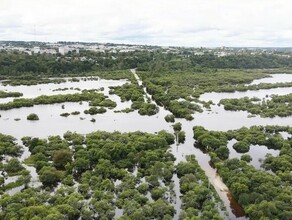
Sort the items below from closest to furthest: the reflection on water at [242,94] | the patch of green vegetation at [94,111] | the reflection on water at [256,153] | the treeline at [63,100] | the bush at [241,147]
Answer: the reflection on water at [256,153] < the bush at [241,147] < the patch of green vegetation at [94,111] < the treeline at [63,100] < the reflection on water at [242,94]

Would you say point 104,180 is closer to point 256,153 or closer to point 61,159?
point 61,159

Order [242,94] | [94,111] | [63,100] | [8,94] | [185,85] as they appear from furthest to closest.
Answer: [185,85]
[242,94]
[8,94]
[63,100]
[94,111]

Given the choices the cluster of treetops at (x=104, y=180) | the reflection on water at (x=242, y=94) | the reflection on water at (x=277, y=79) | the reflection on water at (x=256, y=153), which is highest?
the cluster of treetops at (x=104, y=180)

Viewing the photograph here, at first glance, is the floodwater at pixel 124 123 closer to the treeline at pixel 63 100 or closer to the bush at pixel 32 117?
the bush at pixel 32 117

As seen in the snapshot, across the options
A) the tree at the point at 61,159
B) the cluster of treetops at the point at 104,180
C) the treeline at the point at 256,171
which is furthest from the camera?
the tree at the point at 61,159

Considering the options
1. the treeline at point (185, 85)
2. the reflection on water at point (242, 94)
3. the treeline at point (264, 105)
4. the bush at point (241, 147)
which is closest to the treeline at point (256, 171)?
the bush at point (241, 147)

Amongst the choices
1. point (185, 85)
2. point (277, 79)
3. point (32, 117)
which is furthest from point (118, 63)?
point (32, 117)

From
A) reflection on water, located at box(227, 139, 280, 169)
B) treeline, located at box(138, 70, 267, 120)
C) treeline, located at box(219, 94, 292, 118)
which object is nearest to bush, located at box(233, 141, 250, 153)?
reflection on water, located at box(227, 139, 280, 169)

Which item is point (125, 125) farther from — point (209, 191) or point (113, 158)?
point (209, 191)

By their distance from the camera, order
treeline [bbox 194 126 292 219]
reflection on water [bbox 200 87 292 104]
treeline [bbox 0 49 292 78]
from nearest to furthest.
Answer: treeline [bbox 194 126 292 219]
reflection on water [bbox 200 87 292 104]
treeline [bbox 0 49 292 78]

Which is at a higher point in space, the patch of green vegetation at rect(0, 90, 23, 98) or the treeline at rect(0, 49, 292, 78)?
the treeline at rect(0, 49, 292, 78)

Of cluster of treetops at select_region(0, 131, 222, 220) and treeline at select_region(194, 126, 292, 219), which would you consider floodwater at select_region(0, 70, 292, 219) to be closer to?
treeline at select_region(194, 126, 292, 219)

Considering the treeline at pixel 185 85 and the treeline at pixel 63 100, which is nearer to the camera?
the treeline at pixel 185 85
